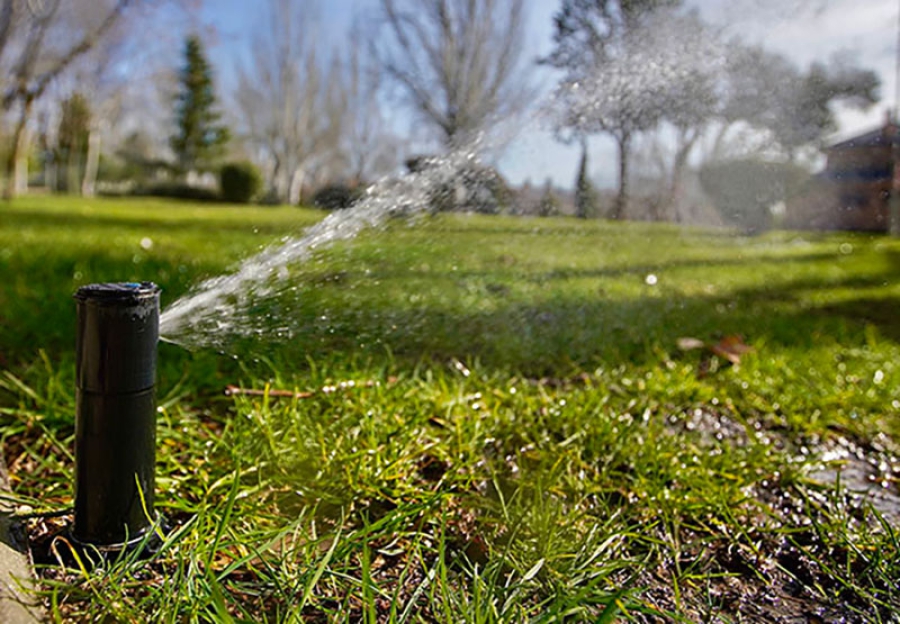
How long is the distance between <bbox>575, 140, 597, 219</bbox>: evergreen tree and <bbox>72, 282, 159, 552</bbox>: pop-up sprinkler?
1.48 meters

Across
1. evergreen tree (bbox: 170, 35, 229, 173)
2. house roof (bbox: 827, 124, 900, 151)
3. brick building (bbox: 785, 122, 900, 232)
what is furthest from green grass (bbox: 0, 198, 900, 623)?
evergreen tree (bbox: 170, 35, 229, 173)

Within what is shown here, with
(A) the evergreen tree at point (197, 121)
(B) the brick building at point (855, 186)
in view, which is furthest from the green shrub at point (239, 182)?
(B) the brick building at point (855, 186)

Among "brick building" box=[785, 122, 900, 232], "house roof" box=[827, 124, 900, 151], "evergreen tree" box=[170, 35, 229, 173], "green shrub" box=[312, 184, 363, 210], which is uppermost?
"evergreen tree" box=[170, 35, 229, 173]

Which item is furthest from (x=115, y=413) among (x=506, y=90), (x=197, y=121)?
(x=197, y=121)

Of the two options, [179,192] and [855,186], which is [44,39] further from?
[179,192]

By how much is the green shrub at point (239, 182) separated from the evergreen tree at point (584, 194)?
20.6 m

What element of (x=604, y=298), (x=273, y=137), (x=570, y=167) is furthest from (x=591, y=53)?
(x=273, y=137)

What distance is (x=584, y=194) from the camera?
2209 millimetres

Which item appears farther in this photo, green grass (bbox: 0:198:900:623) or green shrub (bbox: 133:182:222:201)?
green shrub (bbox: 133:182:222:201)

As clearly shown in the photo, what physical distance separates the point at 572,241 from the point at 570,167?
12.8 inches

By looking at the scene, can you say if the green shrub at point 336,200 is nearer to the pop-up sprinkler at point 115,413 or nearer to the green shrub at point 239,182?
the pop-up sprinkler at point 115,413

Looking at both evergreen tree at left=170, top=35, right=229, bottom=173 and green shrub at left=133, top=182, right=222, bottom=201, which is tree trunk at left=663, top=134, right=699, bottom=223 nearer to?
green shrub at left=133, top=182, right=222, bottom=201

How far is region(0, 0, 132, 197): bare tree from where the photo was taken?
667cm

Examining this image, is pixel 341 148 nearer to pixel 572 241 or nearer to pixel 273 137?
pixel 273 137
